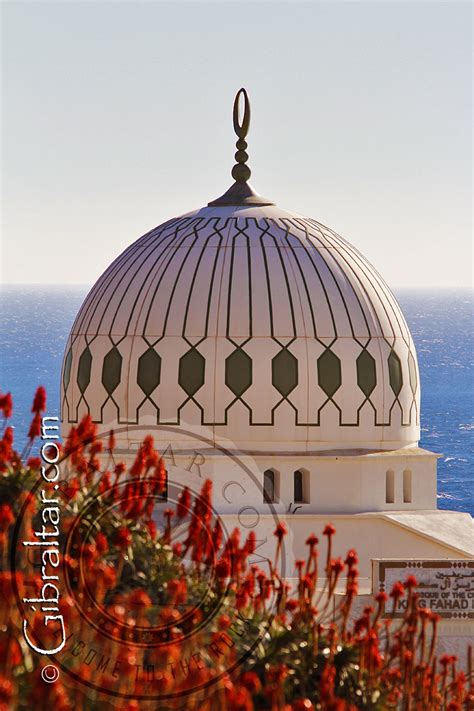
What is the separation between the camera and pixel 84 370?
26828 millimetres

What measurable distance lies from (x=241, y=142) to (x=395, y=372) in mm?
4041

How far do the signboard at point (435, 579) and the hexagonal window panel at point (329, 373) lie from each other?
3365 millimetres

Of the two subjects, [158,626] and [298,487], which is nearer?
[158,626]

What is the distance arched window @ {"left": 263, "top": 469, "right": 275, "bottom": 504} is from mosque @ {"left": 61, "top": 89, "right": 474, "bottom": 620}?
0.7 inches

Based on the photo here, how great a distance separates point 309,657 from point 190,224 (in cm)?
1397

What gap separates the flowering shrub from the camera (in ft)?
39.3

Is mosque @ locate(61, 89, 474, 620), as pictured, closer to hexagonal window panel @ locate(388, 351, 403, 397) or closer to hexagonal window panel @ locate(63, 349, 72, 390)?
hexagonal window panel @ locate(388, 351, 403, 397)

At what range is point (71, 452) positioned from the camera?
14.0m

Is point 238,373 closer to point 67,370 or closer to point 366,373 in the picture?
point 366,373

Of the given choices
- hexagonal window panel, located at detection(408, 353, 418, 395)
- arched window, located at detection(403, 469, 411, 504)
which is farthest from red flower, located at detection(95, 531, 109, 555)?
hexagonal window panel, located at detection(408, 353, 418, 395)

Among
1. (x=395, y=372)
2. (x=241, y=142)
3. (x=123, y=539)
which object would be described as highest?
(x=241, y=142)

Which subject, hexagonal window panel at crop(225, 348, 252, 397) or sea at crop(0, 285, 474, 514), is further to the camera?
sea at crop(0, 285, 474, 514)

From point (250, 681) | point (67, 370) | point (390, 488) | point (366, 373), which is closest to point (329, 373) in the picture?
point (366, 373)

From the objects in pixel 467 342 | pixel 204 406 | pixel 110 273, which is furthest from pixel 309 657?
pixel 467 342
